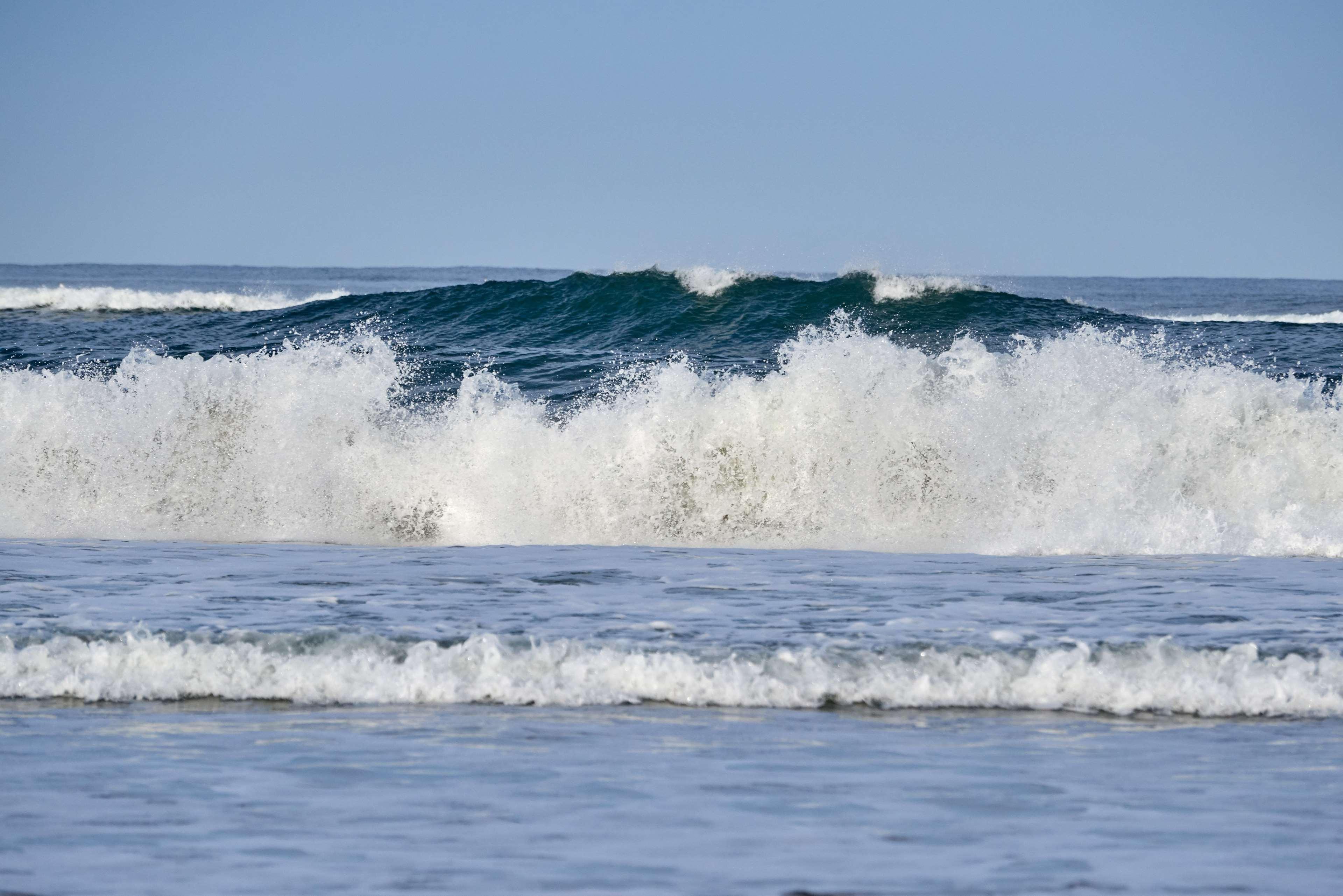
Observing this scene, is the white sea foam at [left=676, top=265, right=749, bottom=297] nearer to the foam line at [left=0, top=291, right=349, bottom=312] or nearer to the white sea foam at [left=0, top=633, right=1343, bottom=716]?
the foam line at [left=0, top=291, right=349, bottom=312]

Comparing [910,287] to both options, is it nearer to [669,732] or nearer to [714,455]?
[714,455]

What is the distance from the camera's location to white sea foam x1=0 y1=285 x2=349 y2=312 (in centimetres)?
2612

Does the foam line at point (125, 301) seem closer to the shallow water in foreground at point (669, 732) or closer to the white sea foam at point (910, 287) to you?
the white sea foam at point (910, 287)

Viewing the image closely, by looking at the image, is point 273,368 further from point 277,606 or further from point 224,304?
point 224,304

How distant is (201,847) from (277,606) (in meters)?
2.86

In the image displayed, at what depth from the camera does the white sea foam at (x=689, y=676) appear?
16.7 ft

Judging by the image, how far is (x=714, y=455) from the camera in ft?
34.3

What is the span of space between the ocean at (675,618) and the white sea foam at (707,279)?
178 cm

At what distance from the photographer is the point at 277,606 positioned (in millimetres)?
6348

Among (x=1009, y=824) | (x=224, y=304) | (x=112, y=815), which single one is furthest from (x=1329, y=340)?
(x=224, y=304)

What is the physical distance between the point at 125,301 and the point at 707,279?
1529cm

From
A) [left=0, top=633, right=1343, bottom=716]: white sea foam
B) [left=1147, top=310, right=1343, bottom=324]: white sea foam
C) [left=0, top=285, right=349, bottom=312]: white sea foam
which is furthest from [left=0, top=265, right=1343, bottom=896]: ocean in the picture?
[left=0, top=285, right=349, bottom=312]: white sea foam

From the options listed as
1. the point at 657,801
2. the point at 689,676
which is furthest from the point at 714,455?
the point at 657,801

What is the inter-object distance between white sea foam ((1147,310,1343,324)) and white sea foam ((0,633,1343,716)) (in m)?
16.3
